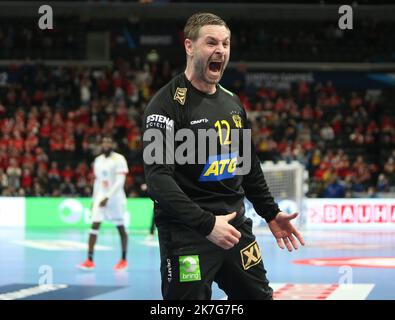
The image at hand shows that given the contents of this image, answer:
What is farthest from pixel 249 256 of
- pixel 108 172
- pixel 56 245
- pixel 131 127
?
pixel 131 127

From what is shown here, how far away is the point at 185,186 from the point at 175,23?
3059 centimetres

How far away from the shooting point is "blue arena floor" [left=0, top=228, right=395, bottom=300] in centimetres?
1136

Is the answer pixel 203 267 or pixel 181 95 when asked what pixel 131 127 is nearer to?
pixel 181 95

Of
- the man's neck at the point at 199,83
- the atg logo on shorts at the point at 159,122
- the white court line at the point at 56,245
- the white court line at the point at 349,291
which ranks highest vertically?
the man's neck at the point at 199,83

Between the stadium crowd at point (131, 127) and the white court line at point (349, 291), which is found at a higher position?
the stadium crowd at point (131, 127)

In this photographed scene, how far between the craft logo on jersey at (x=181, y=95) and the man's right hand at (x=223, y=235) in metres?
0.83

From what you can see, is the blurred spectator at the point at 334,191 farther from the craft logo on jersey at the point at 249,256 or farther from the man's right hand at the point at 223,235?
the man's right hand at the point at 223,235

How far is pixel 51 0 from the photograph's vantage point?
1307 inches

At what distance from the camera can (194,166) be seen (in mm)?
5363

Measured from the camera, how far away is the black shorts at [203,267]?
5.30 meters


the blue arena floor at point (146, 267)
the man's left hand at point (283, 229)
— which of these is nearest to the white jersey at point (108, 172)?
the blue arena floor at point (146, 267)

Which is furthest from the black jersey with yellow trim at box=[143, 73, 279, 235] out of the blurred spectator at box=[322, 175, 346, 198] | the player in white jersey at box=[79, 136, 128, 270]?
the blurred spectator at box=[322, 175, 346, 198]

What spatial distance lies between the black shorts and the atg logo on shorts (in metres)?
0.66

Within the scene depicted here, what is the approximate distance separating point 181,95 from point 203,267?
3.70 feet
